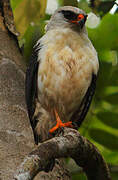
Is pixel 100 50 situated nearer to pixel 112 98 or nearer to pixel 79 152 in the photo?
pixel 112 98

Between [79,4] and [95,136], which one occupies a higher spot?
[79,4]

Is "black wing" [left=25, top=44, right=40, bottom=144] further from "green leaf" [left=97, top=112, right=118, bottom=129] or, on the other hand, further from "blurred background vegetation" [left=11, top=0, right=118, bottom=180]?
"green leaf" [left=97, top=112, right=118, bottom=129]

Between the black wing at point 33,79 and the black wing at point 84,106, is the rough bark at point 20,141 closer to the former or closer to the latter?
the black wing at point 33,79

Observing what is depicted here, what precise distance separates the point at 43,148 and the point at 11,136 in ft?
2.12

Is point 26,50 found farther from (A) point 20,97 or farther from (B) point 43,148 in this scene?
(B) point 43,148

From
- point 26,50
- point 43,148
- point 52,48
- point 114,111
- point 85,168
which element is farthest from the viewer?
point 26,50

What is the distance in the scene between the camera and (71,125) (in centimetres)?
309

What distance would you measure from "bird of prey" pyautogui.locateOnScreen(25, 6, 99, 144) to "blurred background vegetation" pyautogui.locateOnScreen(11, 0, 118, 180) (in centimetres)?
8

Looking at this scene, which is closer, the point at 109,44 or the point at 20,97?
the point at 20,97

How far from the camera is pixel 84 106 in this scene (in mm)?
3268

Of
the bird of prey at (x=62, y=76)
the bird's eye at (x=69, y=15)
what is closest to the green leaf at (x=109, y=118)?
the bird of prey at (x=62, y=76)

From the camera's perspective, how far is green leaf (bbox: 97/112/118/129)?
283cm

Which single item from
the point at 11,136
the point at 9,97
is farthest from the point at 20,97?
the point at 11,136

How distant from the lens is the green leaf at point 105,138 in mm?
2865
